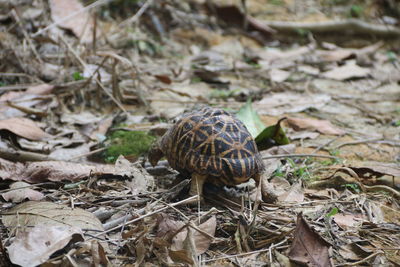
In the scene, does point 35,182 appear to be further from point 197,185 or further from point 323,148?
point 323,148

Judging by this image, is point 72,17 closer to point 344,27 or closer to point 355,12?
point 344,27

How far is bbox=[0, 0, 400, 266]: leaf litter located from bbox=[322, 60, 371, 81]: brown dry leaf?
1.3 inches

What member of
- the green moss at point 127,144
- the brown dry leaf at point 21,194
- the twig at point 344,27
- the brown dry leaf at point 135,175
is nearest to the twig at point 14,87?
the green moss at point 127,144

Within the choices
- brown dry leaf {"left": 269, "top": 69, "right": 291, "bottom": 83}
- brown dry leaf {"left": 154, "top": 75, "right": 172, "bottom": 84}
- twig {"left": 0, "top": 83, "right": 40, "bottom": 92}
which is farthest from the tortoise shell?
brown dry leaf {"left": 269, "top": 69, "right": 291, "bottom": 83}

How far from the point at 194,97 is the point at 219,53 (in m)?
1.91

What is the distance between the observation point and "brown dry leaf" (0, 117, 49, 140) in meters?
3.49

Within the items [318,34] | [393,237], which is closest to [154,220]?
[393,237]

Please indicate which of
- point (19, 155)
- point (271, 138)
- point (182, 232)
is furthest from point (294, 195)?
point (19, 155)

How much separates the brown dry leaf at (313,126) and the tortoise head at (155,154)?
1.69 m

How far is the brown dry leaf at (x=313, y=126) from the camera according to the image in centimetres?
430

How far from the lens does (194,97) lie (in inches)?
198

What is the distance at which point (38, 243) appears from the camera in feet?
6.70

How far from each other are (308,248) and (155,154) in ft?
4.22

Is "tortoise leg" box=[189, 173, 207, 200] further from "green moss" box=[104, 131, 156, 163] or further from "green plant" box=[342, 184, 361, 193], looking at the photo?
"green plant" box=[342, 184, 361, 193]
